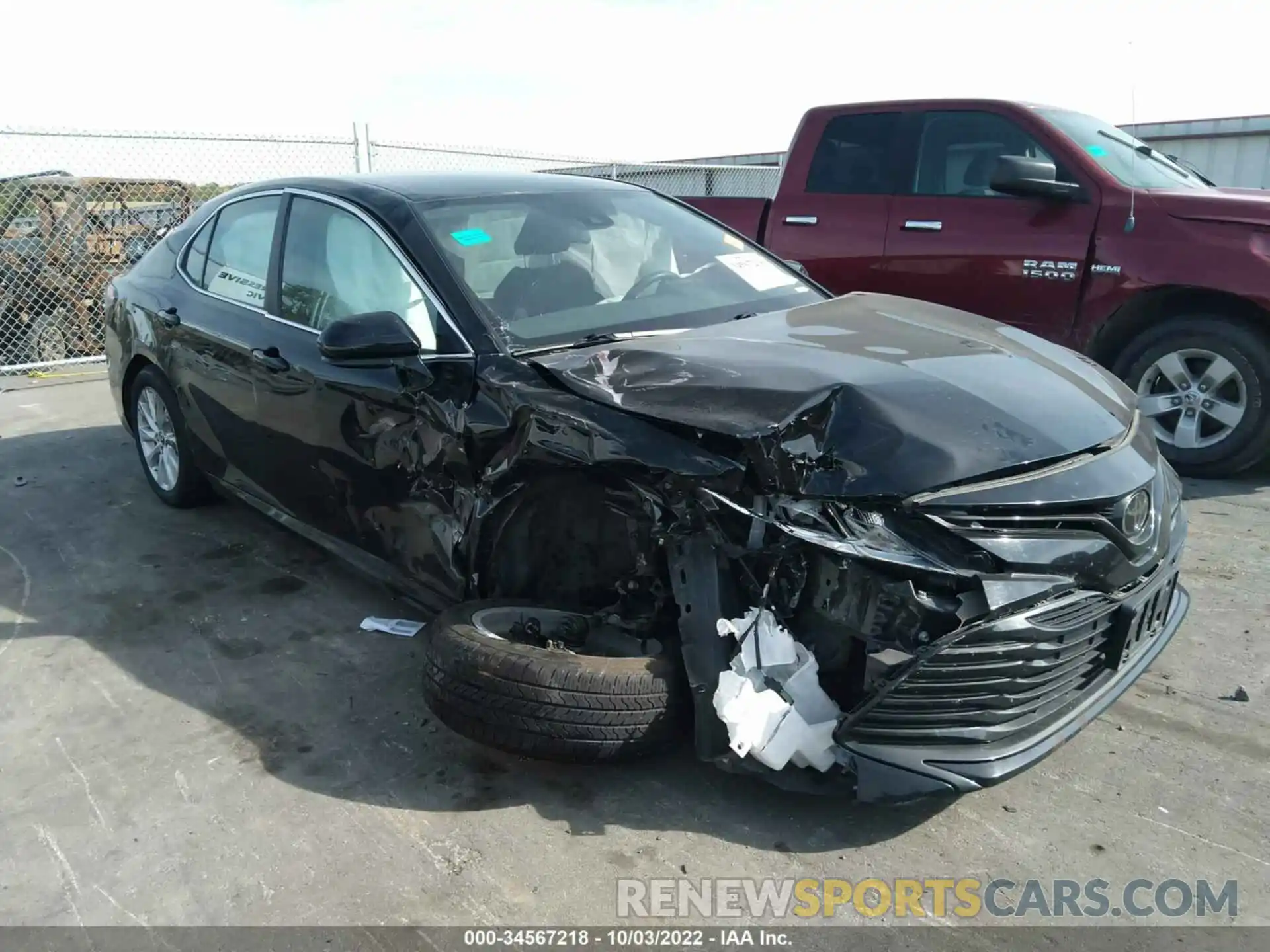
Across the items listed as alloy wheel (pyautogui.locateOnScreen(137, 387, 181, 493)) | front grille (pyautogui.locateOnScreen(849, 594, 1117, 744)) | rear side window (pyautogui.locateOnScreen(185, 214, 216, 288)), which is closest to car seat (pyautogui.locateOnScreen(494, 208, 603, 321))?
front grille (pyautogui.locateOnScreen(849, 594, 1117, 744))

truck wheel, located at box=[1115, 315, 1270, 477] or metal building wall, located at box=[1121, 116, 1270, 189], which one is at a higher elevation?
metal building wall, located at box=[1121, 116, 1270, 189]

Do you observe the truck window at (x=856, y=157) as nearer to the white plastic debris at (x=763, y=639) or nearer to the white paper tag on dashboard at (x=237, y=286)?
the white paper tag on dashboard at (x=237, y=286)

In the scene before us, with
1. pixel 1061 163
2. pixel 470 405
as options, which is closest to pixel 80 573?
pixel 470 405

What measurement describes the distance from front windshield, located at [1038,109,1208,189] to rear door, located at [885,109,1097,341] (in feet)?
0.80

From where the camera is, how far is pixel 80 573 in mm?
4359

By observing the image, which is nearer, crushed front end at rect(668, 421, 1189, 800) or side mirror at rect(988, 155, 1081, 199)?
crushed front end at rect(668, 421, 1189, 800)

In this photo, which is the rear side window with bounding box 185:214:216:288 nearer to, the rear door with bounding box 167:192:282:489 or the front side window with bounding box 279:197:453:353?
the rear door with bounding box 167:192:282:489

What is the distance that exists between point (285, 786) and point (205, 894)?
0.44 m

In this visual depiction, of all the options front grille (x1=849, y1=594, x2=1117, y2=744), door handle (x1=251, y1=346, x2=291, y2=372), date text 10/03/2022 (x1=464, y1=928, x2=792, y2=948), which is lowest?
date text 10/03/2022 (x1=464, y1=928, x2=792, y2=948)

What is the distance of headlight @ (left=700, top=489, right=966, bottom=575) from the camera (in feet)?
7.32

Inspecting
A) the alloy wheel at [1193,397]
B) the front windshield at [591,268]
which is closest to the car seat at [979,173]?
the alloy wheel at [1193,397]

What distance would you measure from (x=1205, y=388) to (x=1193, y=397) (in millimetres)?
70

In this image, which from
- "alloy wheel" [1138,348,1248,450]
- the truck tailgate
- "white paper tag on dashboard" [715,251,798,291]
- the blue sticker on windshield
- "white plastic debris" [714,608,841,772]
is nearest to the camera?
"white plastic debris" [714,608,841,772]

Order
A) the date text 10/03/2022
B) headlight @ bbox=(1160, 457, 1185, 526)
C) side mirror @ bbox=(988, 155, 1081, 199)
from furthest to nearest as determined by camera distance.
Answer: side mirror @ bbox=(988, 155, 1081, 199), headlight @ bbox=(1160, 457, 1185, 526), the date text 10/03/2022
